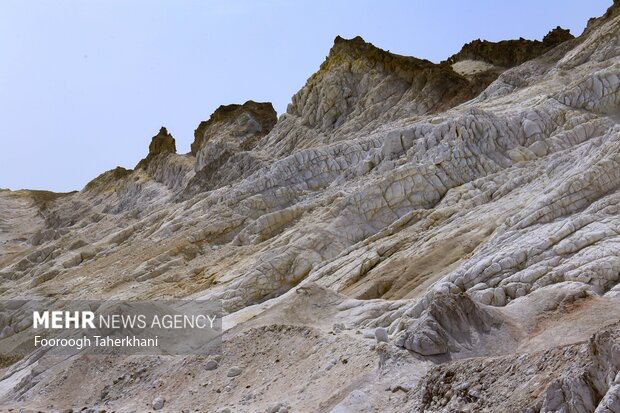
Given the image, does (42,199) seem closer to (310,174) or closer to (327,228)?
(310,174)

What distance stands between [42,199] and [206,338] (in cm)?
7948

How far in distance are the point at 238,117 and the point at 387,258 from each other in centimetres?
4856

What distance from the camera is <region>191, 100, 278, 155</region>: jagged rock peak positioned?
6775 centimetres

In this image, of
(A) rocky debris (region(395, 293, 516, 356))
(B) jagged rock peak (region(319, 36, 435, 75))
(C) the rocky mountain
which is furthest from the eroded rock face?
(A) rocky debris (region(395, 293, 516, 356))

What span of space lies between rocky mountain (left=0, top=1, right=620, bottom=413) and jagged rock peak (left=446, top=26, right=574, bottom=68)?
41.4 feet

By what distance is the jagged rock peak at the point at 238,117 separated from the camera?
6775cm

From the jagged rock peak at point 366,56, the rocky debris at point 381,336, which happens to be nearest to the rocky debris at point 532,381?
the rocky debris at point 381,336

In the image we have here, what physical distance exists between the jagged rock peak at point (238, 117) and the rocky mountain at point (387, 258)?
8.14 meters

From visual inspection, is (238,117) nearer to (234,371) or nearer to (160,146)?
(160,146)

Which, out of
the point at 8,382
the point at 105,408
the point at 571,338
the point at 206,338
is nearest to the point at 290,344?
the point at 206,338

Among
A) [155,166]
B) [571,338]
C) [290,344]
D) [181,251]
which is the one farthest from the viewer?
[155,166]

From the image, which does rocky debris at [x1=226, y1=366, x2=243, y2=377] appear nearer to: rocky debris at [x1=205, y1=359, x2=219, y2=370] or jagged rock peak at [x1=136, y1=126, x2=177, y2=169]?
rocky debris at [x1=205, y1=359, x2=219, y2=370]

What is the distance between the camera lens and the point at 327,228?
28.3 metres

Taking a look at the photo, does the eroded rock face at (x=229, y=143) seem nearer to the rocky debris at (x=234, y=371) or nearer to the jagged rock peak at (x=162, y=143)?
the jagged rock peak at (x=162, y=143)
